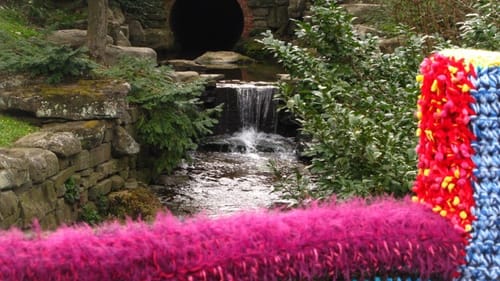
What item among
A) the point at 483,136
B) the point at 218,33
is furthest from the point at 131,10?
the point at 483,136

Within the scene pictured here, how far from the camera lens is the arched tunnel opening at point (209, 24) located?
2125 cm

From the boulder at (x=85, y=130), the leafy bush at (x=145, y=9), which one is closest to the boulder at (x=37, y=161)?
the boulder at (x=85, y=130)

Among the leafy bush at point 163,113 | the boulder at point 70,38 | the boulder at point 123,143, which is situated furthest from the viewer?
the boulder at point 70,38

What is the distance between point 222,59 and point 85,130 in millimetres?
10487

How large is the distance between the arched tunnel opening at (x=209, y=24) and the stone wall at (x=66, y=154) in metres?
13.3

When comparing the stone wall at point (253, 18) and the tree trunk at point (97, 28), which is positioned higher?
the tree trunk at point (97, 28)

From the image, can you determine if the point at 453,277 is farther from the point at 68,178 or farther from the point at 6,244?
the point at 68,178

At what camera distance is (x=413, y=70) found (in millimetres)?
4980

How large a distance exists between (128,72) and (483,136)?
283 inches

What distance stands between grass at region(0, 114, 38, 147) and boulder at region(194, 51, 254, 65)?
989 cm

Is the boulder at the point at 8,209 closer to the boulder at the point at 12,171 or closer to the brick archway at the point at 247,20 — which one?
the boulder at the point at 12,171

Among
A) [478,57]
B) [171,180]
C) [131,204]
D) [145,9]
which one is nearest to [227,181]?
[171,180]

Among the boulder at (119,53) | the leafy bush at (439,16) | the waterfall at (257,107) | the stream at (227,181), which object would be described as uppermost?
the leafy bush at (439,16)

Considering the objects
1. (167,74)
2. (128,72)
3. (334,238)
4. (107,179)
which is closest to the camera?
(334,238)
